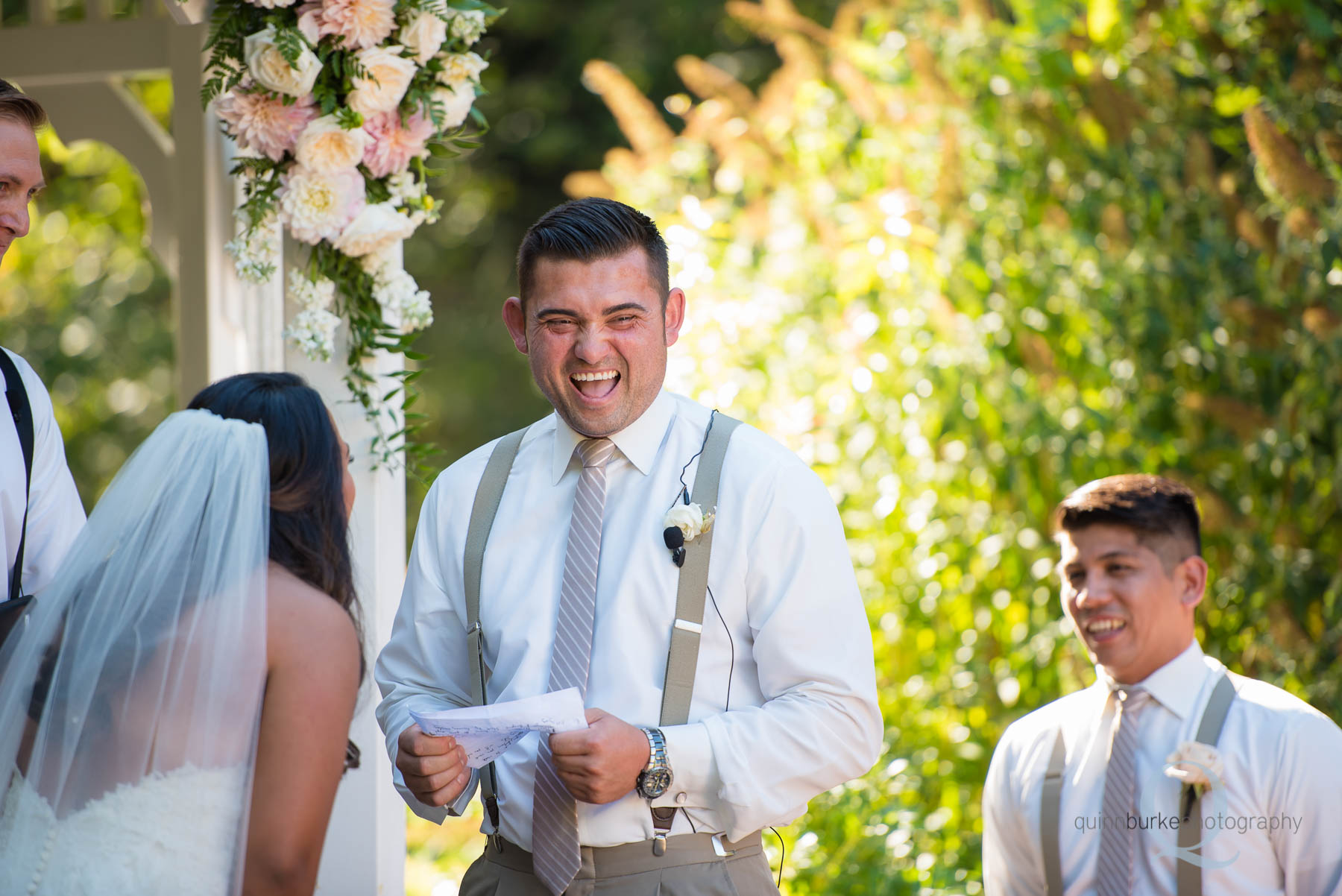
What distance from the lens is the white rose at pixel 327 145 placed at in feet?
10.3

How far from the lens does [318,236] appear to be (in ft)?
10.6

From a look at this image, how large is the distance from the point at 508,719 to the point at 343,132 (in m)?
1.71

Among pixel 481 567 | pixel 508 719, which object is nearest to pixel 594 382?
pixel 481 567

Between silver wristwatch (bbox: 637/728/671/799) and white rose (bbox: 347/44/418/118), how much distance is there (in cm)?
178

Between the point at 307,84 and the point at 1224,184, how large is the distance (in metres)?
3.02

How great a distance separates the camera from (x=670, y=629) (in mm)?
2346

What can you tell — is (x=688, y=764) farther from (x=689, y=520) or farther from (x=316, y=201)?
(x=316, y=201)

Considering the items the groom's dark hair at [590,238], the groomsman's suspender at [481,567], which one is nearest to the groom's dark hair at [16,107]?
the groom's dark hair at [590,238]

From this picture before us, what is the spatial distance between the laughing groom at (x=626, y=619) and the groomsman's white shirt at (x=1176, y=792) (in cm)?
77

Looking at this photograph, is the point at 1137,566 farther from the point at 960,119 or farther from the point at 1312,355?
the point at 960,119

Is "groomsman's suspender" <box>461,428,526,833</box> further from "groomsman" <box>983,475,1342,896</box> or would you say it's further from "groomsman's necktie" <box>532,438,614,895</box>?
"groomsman" <box>983,475,1342,896</box>

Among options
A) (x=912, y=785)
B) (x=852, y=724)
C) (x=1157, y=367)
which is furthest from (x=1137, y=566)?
(x=1157, y=367)

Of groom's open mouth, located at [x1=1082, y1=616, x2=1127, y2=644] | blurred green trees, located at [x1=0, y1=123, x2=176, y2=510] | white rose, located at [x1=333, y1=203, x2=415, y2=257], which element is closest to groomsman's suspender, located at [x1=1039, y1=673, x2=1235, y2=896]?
groom's open mouth, located at [x1=1082, y1=616, x2=1127, y2=644]

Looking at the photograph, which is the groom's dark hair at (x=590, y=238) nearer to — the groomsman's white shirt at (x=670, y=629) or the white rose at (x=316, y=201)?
the groomsman's white shirt at (x=670, y=629)
